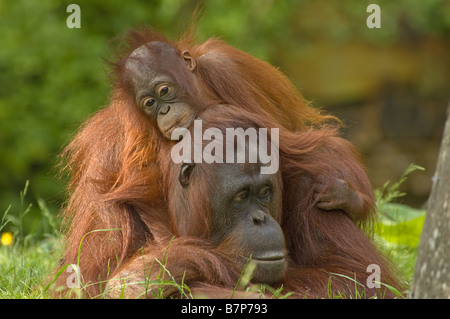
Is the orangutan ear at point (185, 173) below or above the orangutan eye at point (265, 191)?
above

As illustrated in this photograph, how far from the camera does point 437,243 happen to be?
2.84 m

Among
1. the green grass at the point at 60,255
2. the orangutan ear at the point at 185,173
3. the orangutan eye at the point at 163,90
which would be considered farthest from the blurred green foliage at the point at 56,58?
the orangutan ear at the point at 185,173

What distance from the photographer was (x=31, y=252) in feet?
18.2

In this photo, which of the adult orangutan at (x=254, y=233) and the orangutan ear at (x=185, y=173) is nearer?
the adult orangutan at (x=254, y=233)

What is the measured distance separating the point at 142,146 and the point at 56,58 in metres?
6.46

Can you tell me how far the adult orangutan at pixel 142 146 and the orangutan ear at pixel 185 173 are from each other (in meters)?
0.31

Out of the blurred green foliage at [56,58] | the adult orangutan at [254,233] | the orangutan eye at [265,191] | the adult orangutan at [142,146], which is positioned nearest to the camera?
the adult orangutan at [254,233]

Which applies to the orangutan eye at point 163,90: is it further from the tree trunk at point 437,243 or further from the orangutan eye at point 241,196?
the tree trunk at point 437,243

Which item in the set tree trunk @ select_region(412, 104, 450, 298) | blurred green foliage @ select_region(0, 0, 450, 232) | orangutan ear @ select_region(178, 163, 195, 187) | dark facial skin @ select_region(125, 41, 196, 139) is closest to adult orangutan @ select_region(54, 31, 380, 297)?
dark facial skin @ select_region(125, 41, 196, 139)

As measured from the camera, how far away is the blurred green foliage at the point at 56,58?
32.5 feet

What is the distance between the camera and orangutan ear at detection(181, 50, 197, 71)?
166 inches

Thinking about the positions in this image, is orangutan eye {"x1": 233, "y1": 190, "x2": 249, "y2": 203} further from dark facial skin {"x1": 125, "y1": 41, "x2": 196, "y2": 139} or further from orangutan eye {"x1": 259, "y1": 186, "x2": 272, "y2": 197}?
dark facial skin {"x1": 125, "y1": 41, "x2": 196, "y2": 139}

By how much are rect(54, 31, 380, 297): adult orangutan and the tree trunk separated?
39.1 inches
